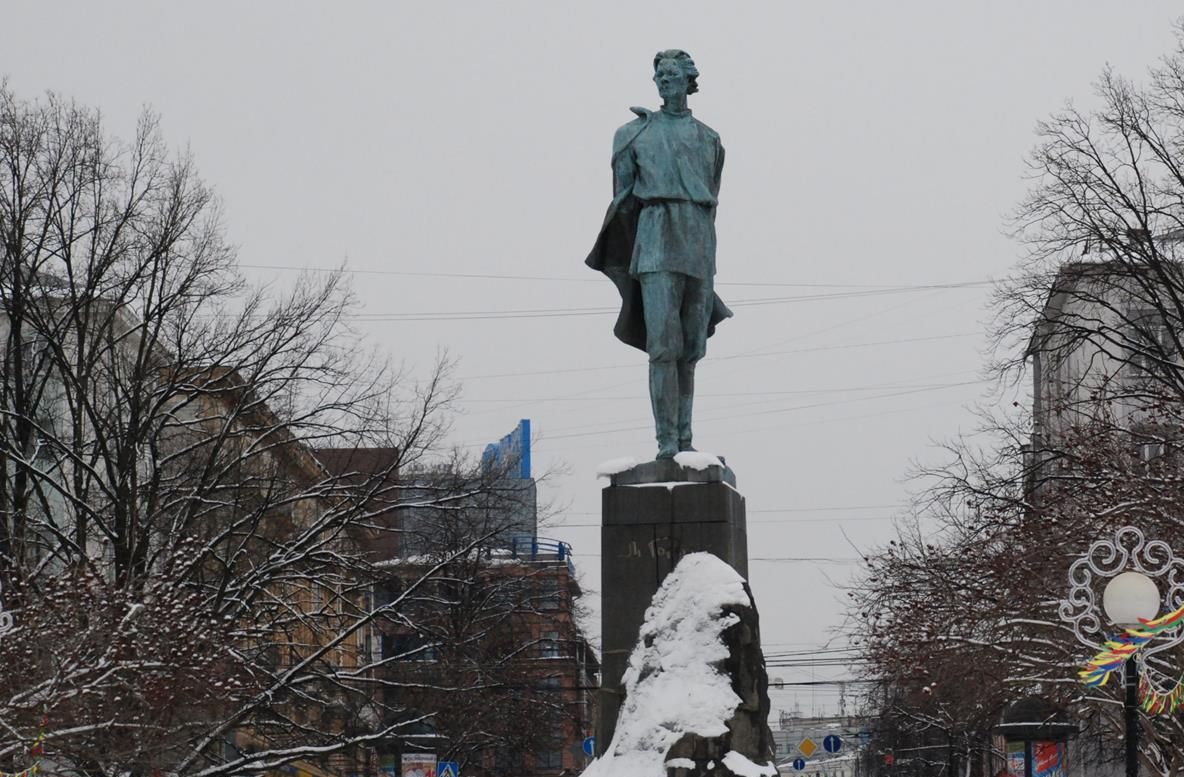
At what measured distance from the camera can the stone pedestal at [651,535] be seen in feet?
43.9

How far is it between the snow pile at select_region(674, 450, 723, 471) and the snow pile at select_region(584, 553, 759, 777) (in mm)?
689

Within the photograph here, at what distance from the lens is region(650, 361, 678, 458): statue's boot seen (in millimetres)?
14117

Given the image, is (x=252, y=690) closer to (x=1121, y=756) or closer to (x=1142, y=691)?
(x=1142, y=691)

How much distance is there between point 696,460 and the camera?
13711mm

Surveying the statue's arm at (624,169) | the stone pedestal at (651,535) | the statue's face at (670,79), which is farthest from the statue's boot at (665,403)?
the statue's face at (670,79)

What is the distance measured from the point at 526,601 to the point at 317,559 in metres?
12.0

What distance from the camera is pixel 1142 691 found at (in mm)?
22688

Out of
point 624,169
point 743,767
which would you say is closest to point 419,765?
point 624,169

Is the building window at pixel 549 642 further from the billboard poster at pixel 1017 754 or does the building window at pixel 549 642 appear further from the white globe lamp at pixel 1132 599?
the white globe lamp at pixel 1132 599

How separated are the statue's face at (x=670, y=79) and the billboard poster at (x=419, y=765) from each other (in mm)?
23632

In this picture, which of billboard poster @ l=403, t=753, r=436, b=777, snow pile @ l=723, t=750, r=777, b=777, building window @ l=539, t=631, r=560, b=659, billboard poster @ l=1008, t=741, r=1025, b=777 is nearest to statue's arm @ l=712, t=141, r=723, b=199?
snow pile @ l=723, t=750, r=777, b=777

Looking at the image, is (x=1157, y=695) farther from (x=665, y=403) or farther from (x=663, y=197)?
(x=663, y=197)

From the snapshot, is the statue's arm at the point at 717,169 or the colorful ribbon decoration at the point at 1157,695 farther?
the colorful ribbon decoration at the point at 1157,695

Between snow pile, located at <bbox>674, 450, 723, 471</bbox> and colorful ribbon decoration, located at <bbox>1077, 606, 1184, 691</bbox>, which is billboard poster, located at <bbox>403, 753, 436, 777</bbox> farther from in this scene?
snow pile, located at <bbox>674, 450, 723, 471</bbox>
